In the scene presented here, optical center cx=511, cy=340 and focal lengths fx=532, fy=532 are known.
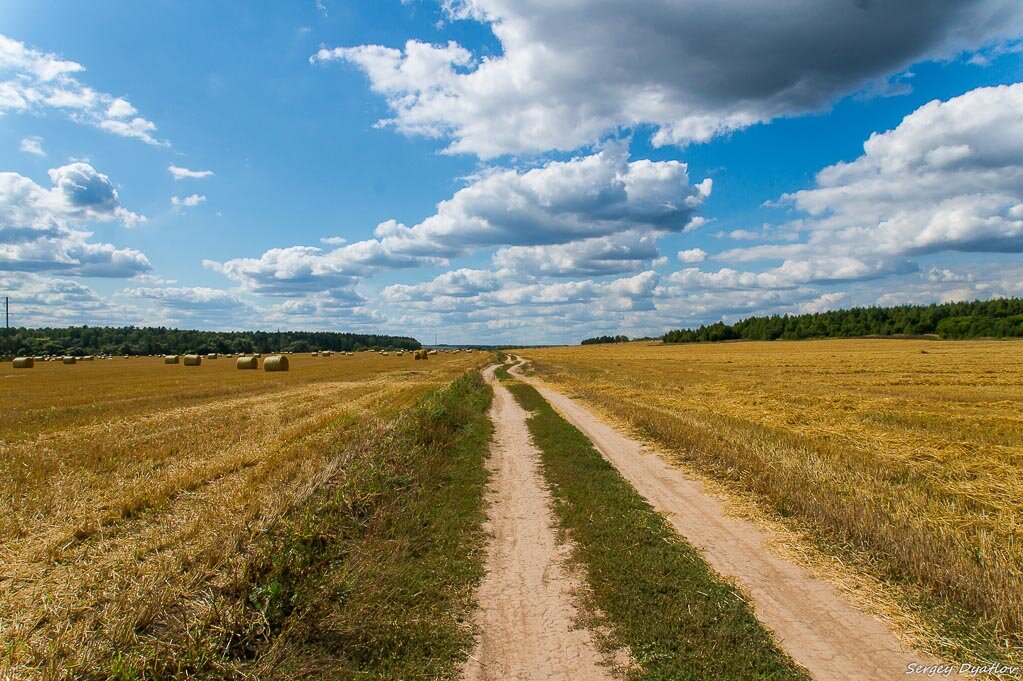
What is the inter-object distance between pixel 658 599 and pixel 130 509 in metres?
8.24

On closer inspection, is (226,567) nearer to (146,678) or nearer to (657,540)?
(146,678)

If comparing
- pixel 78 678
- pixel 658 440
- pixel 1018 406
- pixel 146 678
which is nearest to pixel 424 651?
pixel 146 678

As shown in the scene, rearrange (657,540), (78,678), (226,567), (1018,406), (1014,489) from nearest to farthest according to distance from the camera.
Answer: (78,678) < (226,567) < (657,540) < (1014,489) < (1018,406)

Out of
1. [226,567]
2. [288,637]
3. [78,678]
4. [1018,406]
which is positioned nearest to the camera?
[78,678]

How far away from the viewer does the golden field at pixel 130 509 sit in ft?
14.8

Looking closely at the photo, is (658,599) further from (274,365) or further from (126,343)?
(126,343)

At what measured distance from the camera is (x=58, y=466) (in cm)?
1131

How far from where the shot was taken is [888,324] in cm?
12625

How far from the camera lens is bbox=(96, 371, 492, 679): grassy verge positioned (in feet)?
14.4

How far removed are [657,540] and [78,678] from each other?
630cm

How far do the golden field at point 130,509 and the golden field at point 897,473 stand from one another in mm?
7228

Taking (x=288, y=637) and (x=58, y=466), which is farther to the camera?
(x=58, y=466)

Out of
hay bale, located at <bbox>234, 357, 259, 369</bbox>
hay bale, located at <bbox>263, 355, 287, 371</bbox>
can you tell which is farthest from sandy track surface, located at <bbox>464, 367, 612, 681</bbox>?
hay bale, located at <bbox>234, 357, 259, 369</bbox>

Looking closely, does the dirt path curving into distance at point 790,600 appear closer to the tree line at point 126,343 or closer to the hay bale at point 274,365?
the hay bale at point 274,365
